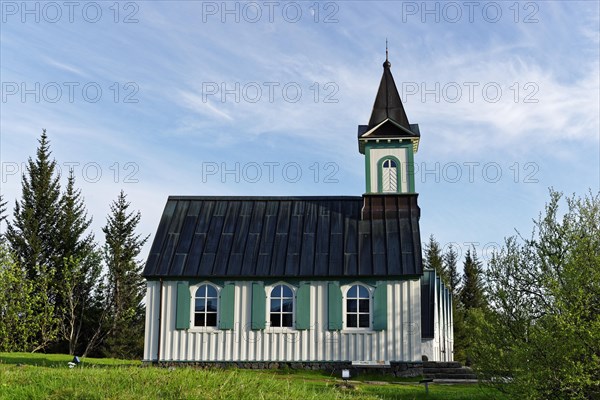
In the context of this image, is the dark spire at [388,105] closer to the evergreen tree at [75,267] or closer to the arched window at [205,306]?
the arched window at [205,306]

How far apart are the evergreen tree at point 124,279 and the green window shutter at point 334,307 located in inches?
737

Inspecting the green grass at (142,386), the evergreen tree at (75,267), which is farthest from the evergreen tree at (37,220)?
the green grass at (142,386)

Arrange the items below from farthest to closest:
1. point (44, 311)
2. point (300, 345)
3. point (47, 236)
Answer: point (47, 236) < point (44, 311) < point (300, 345)

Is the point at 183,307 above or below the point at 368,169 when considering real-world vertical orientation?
below

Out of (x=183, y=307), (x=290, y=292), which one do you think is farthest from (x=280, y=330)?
(x=183, y=307)

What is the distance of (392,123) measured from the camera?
2542 cm

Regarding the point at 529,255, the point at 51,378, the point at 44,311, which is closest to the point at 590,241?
the point at 529,255

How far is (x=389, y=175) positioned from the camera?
25.3 meters

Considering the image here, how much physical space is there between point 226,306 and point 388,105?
387 inches

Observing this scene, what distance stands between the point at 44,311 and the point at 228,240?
56.3 feet

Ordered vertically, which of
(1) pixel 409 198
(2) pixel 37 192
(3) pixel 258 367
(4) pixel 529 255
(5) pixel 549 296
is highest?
(2) pixel 37 192

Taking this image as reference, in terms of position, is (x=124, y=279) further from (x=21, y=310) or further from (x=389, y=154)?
(x=389, y=154)

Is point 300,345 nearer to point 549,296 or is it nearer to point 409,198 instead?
point 409,198

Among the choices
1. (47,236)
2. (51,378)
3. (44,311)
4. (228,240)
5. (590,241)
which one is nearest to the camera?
(51,378)
